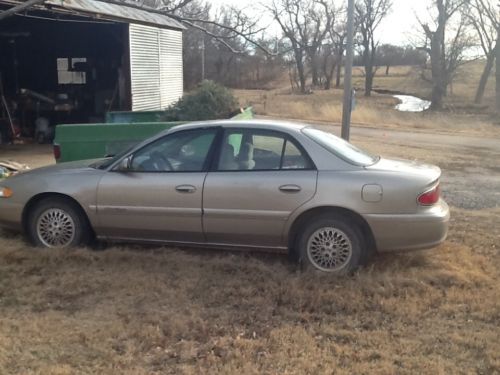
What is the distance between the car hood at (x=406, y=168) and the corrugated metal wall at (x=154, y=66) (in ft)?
41.8

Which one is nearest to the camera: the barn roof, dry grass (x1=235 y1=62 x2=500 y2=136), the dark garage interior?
the barn roof

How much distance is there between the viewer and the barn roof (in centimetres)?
1239

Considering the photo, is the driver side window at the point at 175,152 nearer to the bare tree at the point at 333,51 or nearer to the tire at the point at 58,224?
the tire at the point at 58,224

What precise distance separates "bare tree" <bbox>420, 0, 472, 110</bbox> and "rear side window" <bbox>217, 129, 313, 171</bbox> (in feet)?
122

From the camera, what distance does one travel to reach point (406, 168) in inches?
211

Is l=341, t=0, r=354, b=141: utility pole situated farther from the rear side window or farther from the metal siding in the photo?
the metal siding

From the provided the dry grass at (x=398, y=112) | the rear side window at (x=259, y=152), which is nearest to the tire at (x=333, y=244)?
the rear side window at (x=259, y=152)

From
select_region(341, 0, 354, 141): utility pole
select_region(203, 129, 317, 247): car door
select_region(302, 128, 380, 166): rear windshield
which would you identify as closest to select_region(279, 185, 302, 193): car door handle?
select_region(203, 129, 317, 247): car door

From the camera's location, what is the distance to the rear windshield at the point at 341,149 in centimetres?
529

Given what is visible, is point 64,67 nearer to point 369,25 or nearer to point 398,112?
point 398,112

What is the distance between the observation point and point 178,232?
17.9 ft

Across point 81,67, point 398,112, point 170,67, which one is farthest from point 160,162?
point 398,112

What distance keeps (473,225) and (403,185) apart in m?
2.54

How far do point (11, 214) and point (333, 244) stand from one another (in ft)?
10.9
